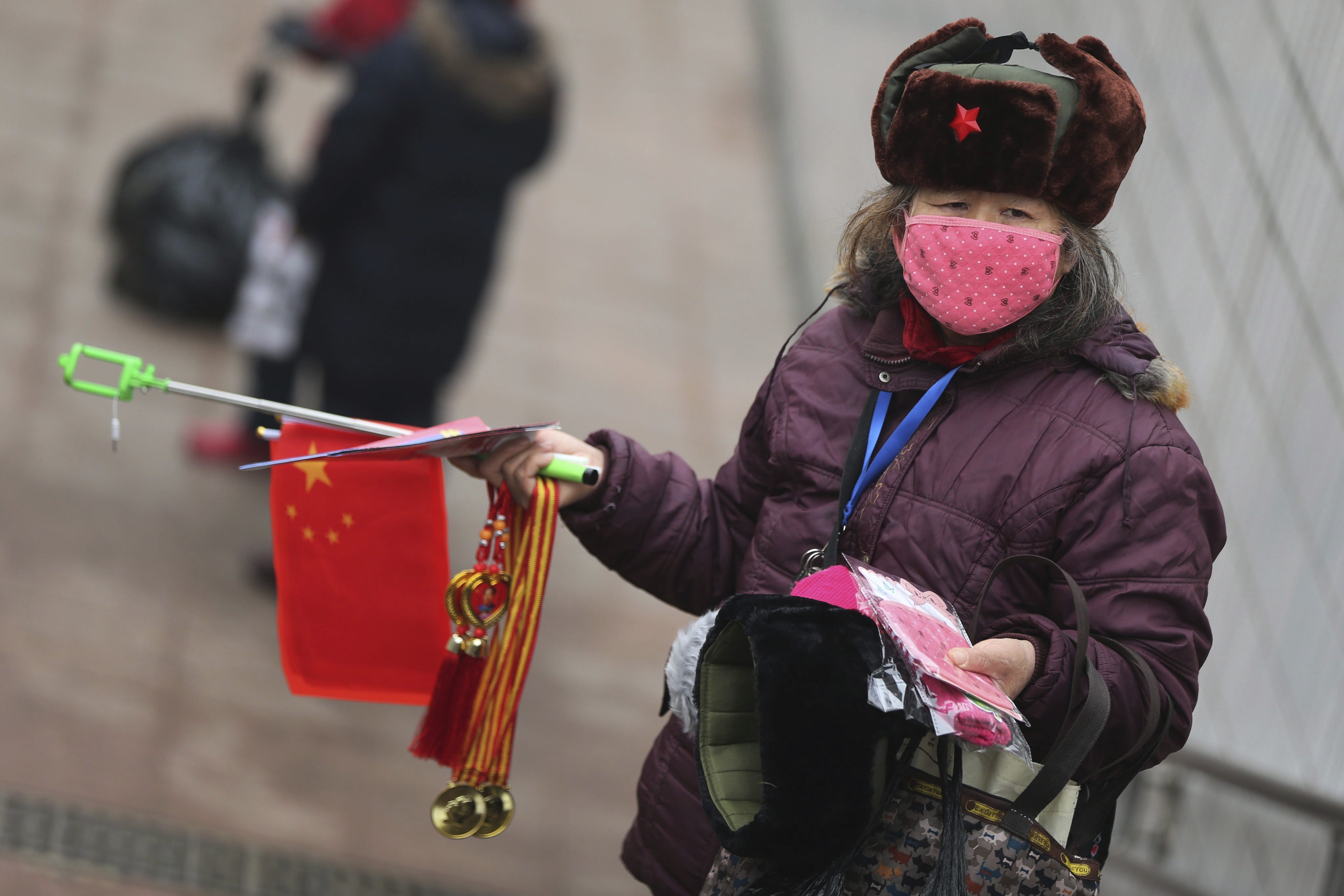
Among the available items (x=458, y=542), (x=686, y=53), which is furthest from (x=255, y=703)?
(x=686, y=53)

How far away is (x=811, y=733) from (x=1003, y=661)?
254mm

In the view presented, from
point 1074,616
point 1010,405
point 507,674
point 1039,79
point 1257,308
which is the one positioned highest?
point 1039,79

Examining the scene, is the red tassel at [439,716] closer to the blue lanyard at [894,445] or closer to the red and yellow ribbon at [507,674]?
the red and yellow ribbon at [507,674]

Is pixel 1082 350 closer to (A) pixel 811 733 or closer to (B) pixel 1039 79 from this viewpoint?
(B) pixel 1039 79

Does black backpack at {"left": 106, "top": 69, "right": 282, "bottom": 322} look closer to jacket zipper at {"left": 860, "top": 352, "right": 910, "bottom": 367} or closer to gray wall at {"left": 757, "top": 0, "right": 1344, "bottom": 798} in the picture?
gray wall at {"left": 757, "top": 0, "right": 1344, "bottom": 798}

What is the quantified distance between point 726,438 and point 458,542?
1559 mm

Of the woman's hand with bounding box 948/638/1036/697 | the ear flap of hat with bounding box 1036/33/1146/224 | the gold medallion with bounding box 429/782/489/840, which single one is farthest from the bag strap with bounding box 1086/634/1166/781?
the gold medallion with bounding box 429/782/489/840

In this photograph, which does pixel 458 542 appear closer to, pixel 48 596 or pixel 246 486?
pixel 246 486

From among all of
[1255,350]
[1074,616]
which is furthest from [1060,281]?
[1255,350]

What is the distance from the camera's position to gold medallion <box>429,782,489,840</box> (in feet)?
7.38

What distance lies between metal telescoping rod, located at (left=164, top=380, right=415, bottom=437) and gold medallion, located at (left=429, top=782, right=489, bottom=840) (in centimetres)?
58

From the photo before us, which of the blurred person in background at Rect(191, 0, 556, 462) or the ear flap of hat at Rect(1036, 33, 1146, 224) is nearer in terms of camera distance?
the ear flap of hat at Rect(1036, 33, 1146, 224)

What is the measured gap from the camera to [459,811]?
2264 millimetres

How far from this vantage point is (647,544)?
2.23 m
